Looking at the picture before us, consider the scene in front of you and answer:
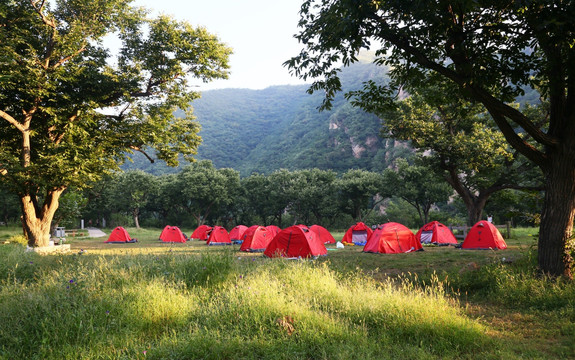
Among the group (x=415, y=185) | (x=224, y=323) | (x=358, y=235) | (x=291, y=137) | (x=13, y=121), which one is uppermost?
(x=291, y=137)

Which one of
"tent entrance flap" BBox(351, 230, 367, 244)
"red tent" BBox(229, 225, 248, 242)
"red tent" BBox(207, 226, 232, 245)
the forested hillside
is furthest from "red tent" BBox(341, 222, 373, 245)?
the forested hillside

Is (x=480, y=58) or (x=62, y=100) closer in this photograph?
(x=480, y=58)

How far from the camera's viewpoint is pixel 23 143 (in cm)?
1391

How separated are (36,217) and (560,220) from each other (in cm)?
1873

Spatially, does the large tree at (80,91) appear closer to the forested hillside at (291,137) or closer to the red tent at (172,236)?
the red tent at (172,236)

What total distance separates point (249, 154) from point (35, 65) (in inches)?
3117

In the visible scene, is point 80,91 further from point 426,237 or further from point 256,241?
point 426,237

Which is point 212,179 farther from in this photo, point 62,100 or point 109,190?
point 62,100

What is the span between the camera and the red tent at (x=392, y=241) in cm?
1556

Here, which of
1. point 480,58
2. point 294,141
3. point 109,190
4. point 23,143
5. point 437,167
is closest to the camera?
point 480,58

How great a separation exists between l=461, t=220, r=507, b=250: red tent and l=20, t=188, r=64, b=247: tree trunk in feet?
62.0

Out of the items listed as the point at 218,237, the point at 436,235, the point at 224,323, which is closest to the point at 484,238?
the point at 436,235

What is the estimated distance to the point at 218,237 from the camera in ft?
79.5

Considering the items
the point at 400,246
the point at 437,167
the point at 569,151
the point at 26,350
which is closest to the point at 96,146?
the point at 26,350
